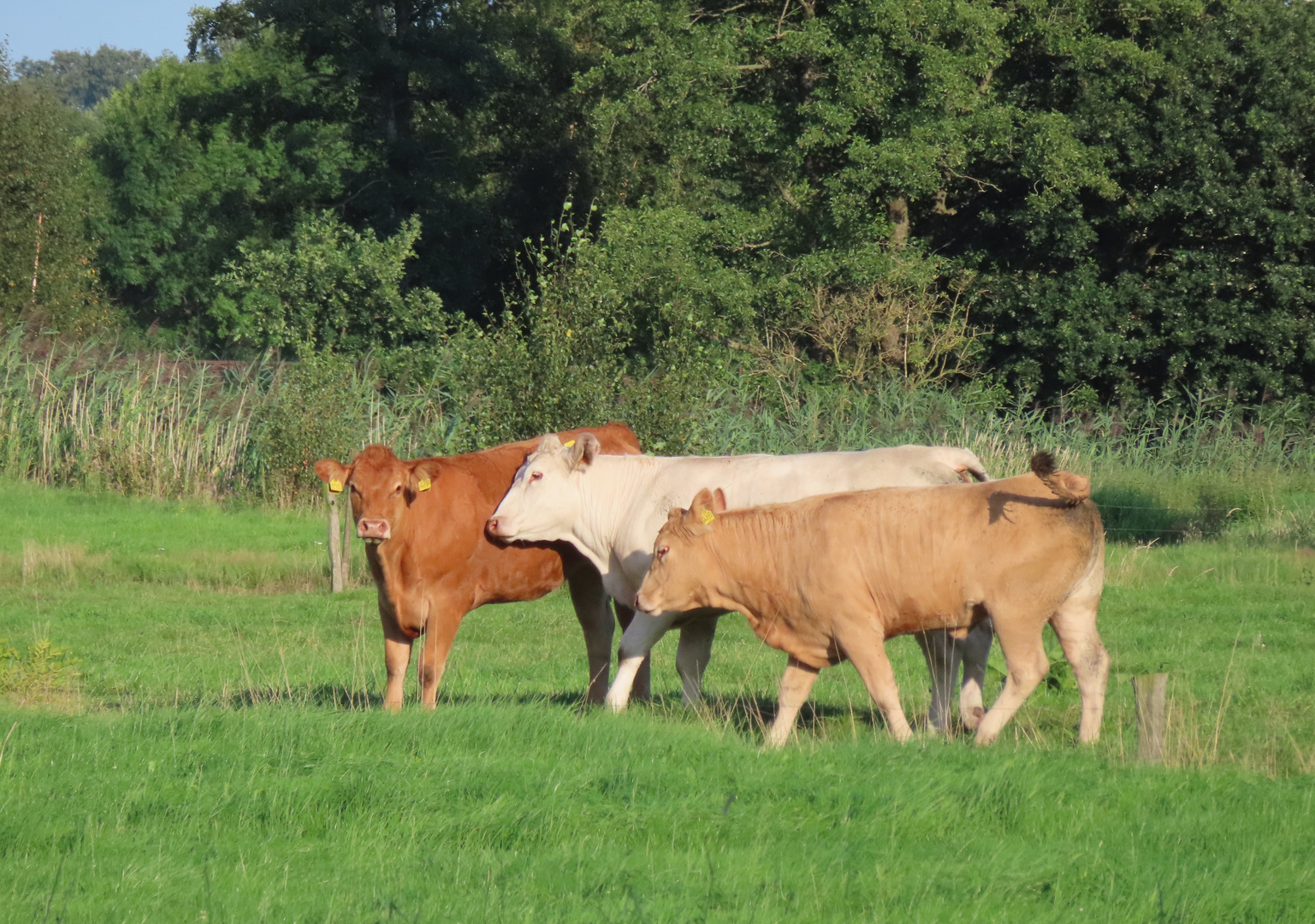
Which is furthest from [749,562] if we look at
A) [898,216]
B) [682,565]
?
[898,216]

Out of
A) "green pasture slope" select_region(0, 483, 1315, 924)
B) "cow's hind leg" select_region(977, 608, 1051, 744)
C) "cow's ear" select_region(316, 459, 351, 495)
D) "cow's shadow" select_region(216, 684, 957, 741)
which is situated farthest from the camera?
"cow's ear" select_region(316, 459, 351, 495)

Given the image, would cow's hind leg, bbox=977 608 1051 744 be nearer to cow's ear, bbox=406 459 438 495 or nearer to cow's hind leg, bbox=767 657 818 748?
cow's hind leg, bbox=767 657 818 748

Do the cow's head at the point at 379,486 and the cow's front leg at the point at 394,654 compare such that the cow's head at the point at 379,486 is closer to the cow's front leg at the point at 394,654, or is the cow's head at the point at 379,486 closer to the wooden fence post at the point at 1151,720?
the cow's front leg at the point at 394,654

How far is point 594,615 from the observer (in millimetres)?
10430

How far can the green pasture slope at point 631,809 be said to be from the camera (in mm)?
5406

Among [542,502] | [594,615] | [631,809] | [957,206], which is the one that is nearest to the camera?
[631,809]

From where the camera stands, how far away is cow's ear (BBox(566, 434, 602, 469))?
975cm

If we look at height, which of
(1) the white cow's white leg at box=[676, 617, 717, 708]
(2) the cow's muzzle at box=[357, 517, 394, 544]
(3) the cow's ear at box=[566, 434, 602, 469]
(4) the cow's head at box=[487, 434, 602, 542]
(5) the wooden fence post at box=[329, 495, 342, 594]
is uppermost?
(3) the cow's ear at box=[566, 434, 602, 469]

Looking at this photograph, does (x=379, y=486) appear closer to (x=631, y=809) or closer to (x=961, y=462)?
(x=631, y=809)

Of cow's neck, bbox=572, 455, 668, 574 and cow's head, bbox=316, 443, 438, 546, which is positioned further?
cow's neck, bbox=572, 455, 668, 574

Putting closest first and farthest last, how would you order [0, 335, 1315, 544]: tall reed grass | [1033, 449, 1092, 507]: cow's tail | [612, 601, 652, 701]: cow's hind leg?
[1033, 449, 1092, 507]: cow's tail
[612, 601, 652, 701]: cow's hind leg
[0, 335, 1315, 544]: tall reed grass

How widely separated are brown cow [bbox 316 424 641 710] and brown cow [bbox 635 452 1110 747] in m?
1.34

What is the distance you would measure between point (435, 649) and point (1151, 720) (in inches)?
165

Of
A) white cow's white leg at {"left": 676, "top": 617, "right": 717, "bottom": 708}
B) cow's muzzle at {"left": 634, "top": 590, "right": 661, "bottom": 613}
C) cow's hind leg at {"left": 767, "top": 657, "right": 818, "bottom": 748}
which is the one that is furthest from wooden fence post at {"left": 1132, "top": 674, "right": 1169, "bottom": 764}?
white cow's white leg at {"left": 676, "top": 617, "right": 717, "bottom": 708}
